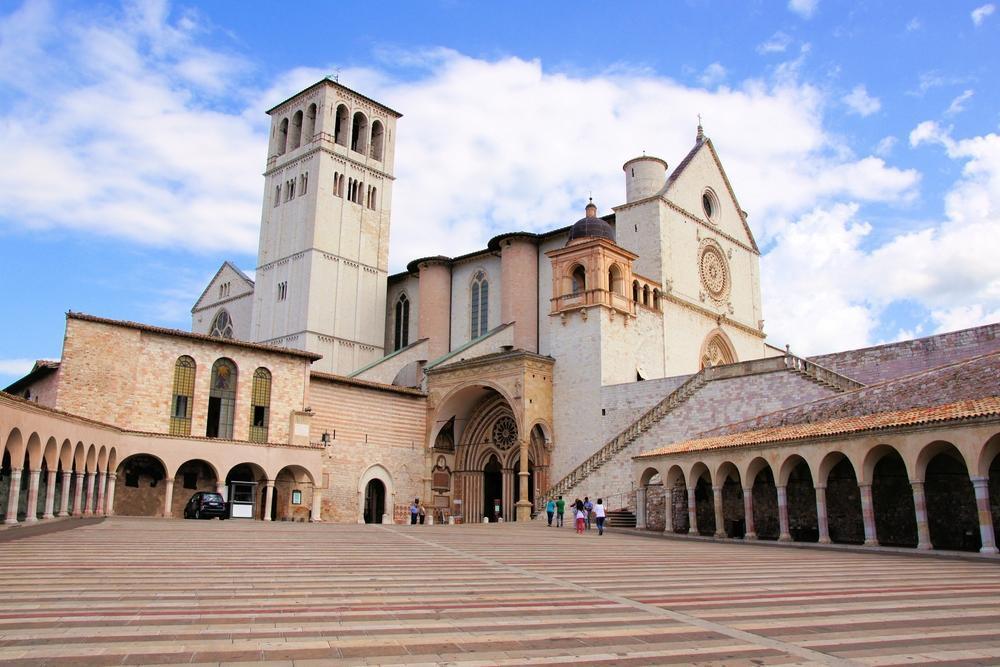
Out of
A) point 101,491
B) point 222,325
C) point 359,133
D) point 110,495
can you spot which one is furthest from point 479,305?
point 101,491

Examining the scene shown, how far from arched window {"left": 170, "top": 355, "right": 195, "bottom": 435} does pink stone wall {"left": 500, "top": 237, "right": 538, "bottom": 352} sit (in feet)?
50.5

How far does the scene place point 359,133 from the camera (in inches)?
2020

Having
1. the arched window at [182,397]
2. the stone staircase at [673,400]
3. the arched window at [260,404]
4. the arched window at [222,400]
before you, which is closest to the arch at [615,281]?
the stone staircase at [673,400]

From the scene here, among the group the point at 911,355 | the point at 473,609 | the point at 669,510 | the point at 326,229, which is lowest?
the point at 473,609

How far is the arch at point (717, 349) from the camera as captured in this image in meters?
39.0

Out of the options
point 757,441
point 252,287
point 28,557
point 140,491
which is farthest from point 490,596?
point 252,287

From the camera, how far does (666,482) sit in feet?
82.1

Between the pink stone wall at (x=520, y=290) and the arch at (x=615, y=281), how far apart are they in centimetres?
617

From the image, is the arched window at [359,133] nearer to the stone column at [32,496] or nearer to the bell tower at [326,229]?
the bell tower at [326,229]

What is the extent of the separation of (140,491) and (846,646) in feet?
92.4

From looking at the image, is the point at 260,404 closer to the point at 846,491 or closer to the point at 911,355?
the point at 846,491

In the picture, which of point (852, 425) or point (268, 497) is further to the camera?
point (268, 497)

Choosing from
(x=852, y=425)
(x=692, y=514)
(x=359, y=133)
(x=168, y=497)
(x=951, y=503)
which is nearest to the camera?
(x=951, y=503)

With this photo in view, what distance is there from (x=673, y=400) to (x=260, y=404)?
15.6 metres
